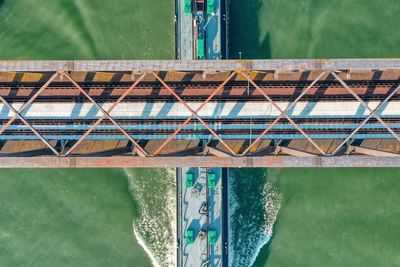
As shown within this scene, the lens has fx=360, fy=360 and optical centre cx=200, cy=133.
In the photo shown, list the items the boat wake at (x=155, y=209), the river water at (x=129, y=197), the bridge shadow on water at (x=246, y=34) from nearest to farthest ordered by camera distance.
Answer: the river water at (x=129, y=197), the bridge shadow on water at (x=246, y=34), the boat wake at (x=155, y=209)

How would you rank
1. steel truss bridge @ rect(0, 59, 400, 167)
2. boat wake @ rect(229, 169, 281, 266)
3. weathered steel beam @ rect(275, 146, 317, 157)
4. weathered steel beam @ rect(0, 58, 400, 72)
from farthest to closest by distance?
boat wake @ rect(229, 169, 281, 266)
steel truss bridge @ rect(0, 59, 400, 167)
weathered steel beam @ rect(275, 146, 317, 157)
weathered steel beam @ rect(0, 58, 400, 72)

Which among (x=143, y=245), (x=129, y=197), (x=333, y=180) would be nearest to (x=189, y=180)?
(x=129, y=197)

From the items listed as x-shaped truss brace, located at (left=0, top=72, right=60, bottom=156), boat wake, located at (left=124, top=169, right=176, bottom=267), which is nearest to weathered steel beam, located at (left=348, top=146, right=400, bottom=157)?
boat wake, located at (left=124, top=169, right=176, bottom=267)

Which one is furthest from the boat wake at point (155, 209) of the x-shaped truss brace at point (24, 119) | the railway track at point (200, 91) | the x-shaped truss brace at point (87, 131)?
the x-shaped truss brace at point (24, 119)

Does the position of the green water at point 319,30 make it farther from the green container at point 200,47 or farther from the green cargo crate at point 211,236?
the green cargo crate at point 211,236

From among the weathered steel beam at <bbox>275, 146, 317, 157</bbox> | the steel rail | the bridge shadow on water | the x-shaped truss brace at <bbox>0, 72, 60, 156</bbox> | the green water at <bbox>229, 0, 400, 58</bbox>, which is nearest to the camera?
the x-shaped truss brace at <bbox>0, 72, 60, 156</bbox>

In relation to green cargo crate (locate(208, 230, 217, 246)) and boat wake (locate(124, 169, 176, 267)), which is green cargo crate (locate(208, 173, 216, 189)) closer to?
green cargo crate (locate(208, 230, 217, 246))

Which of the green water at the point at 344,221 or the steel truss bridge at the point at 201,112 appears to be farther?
the green water at the point at 344,221
